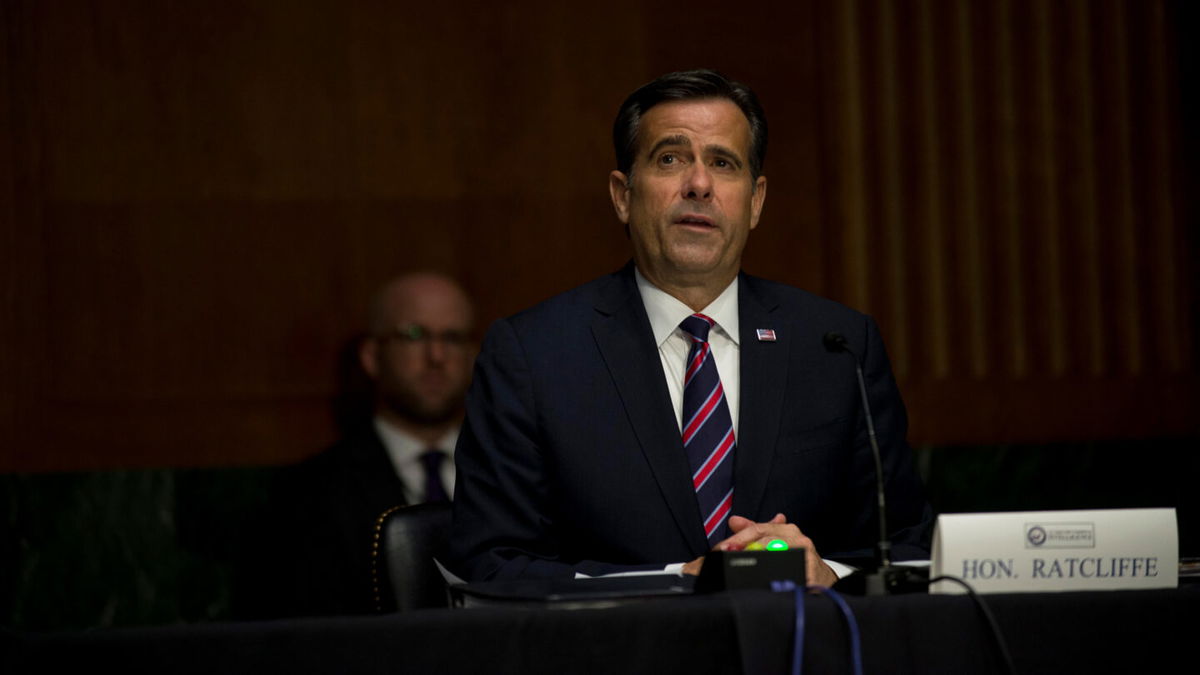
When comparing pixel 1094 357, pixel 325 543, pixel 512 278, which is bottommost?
pixel 325 543

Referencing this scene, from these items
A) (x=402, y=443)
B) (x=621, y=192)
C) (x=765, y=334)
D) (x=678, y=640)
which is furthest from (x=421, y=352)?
(x=678, y=640)

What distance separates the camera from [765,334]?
241cm

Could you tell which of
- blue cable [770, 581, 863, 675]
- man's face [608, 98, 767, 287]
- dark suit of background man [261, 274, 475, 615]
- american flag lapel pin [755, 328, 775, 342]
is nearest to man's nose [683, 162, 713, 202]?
man's face [608, 98, 767, 287]

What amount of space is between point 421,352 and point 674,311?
1382mm

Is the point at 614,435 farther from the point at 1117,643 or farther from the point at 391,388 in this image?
the point at 391,388

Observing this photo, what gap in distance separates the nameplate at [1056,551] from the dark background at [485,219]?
221 centimetres

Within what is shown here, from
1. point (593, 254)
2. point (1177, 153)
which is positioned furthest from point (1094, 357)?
point (593, 254)

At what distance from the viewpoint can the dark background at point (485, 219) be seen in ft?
12.3

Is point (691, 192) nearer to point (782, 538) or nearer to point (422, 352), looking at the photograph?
point (782, 538)

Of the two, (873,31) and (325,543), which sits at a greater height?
(873,31)

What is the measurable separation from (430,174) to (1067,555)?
260cm

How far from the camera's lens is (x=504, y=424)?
228cm

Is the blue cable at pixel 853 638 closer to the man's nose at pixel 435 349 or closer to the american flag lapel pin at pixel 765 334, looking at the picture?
the american flag lapel pin at pixel 765 334

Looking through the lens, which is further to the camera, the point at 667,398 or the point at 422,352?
the point at 422,352
